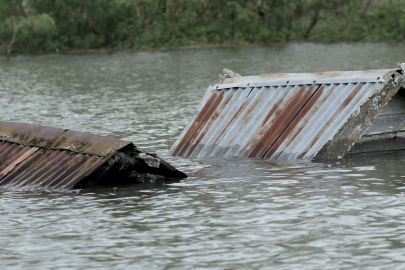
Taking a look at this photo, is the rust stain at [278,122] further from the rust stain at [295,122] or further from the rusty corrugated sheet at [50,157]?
the rusty corrugated sheet at [50,157]

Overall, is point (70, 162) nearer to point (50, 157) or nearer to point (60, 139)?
point (50, 157)

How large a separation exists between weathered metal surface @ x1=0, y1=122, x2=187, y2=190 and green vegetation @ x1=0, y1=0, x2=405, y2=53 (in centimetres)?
5980

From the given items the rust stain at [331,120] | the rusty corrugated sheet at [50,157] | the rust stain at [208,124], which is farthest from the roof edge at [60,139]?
the rust stain at [331,120]

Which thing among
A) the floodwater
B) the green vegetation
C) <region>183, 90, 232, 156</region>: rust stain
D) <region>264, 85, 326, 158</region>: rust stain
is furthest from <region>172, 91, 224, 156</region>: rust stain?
the green vegetation

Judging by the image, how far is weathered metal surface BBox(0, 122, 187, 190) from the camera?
11.9m

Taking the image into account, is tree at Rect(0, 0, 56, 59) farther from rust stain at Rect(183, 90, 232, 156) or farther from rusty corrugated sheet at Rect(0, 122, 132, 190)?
rusty corrugated sheet at Rect(0, 122, 132, 190)

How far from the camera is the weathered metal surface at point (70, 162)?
11.9 metres

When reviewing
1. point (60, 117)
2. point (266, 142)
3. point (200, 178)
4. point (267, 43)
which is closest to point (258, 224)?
point (200, 178)

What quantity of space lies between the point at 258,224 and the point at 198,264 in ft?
5.51

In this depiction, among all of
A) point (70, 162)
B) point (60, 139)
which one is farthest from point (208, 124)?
point (70, 162)

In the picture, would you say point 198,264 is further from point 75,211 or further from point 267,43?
point 267,43

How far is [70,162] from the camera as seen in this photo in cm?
1222

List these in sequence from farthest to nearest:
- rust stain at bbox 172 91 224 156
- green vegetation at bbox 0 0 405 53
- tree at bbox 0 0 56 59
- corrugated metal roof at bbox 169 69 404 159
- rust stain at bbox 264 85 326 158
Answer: green vegetation at bbox 0 0 405 53 → tree at bbox 0 0 56 59 → rust stain at bbox 172 91 224 156 → rust stain at bbox 264 85 326 158 → corrugated metal roof at bbox 169 69 404 159

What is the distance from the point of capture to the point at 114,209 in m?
10.4
